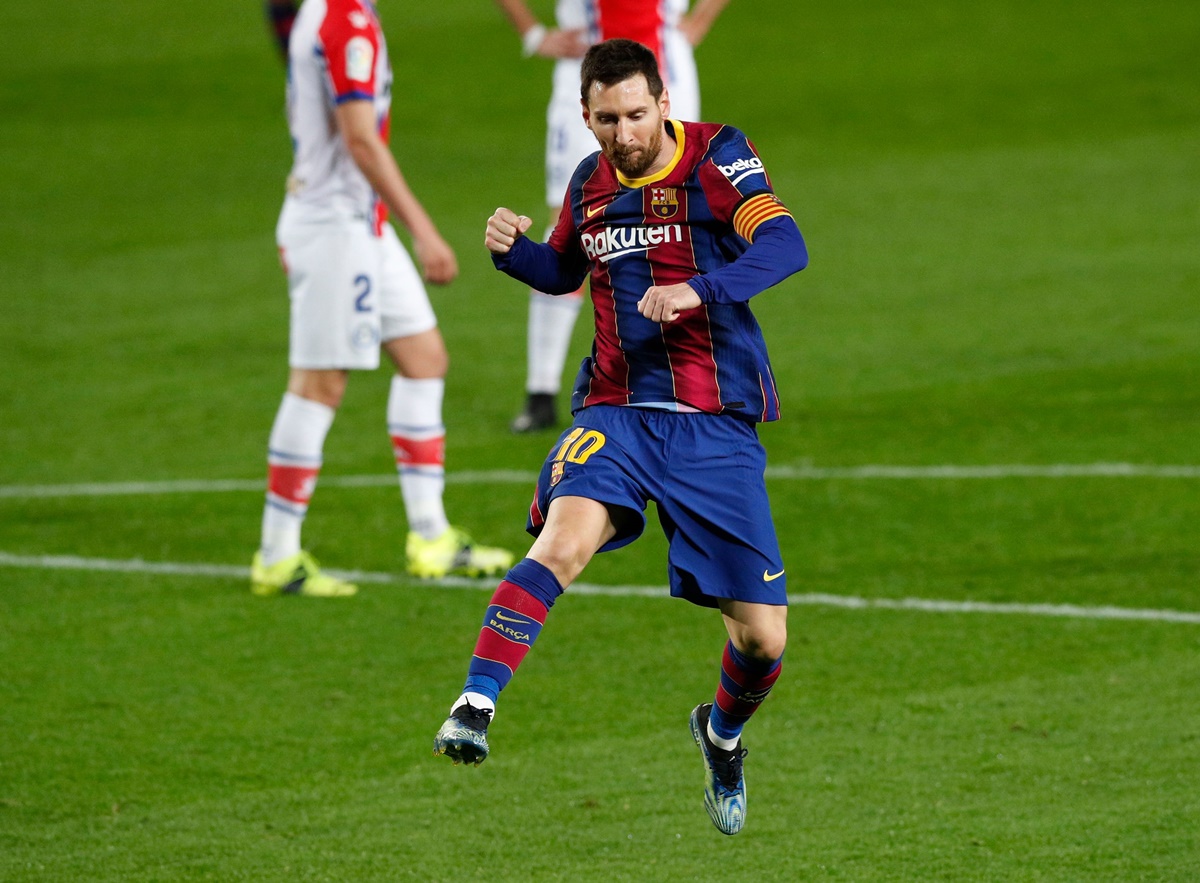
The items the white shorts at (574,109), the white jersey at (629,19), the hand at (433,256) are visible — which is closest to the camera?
the hand at (433,256)

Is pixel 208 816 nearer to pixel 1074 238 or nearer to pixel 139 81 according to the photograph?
pixel 1074 238

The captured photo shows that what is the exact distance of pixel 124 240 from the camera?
53.7 feet

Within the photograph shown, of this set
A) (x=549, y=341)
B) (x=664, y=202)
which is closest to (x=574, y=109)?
(x=549, y=341)

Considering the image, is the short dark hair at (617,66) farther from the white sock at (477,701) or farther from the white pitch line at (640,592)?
the white pitch line at (640,592)

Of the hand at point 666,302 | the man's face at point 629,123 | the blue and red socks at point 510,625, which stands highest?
the man's face at point 629,123

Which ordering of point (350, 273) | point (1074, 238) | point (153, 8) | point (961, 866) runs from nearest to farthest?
point (961, 866)
point (350, 273)
point (1074, 238)
point (153, 8)

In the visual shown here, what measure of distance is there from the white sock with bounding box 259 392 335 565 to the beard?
265 cm

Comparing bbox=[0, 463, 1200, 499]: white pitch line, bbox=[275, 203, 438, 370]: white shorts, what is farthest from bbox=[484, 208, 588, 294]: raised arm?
bbox=[0, 463, 1200, 499]: white pitch line

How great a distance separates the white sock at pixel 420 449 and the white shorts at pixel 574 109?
255 centimetres

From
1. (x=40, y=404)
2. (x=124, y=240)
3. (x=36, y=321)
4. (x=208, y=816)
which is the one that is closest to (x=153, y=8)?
(x=124, y=240)

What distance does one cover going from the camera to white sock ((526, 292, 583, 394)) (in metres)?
9.38

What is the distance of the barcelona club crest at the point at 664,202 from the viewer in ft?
15.0

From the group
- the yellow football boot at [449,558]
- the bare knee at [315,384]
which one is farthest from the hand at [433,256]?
the yellow football boot at [449,558]

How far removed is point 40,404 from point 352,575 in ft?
13.1
